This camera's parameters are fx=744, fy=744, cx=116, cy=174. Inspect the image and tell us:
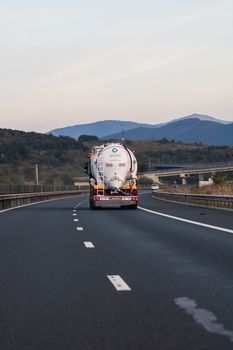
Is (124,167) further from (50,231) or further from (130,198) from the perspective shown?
(50,231)

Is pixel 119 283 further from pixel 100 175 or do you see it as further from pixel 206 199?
pixel 206 199

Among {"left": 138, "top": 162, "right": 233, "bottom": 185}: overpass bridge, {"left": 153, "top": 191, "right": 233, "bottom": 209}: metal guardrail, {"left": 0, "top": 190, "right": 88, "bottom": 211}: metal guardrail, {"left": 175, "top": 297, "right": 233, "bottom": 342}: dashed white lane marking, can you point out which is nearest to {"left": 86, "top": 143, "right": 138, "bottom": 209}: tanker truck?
{"left": 153, "top": 191, "right": 233, "bottom": 209}: metal guardrail

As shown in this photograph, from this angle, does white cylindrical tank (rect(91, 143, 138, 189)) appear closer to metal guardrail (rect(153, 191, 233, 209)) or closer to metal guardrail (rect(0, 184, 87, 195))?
metal guardrail (rect(153, 191, 233, 209))

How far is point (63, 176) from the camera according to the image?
141250 millimetres

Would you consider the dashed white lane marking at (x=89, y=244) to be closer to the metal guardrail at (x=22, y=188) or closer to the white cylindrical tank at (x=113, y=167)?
the white cylindrical tank at (x=113, y=167)

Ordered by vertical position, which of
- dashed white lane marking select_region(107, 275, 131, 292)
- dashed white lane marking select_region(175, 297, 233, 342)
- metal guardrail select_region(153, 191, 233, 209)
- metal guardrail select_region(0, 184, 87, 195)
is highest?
metal guardrail select_region(0, 184, 87, 195)

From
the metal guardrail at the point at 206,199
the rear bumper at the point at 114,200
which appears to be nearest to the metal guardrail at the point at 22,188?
the metal guardrail at the point at 206,199

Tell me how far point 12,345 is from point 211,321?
2048 mm

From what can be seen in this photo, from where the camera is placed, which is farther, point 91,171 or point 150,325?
point 91,171

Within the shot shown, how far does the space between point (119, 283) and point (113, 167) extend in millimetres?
26984

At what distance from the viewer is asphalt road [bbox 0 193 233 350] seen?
21.8ft

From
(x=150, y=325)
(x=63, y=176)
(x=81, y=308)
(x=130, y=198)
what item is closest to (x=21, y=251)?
(x=81, y=308)

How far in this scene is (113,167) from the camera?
36.9 metres

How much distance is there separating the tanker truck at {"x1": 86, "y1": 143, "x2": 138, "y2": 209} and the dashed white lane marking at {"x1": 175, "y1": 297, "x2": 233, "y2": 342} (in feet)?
91.8
